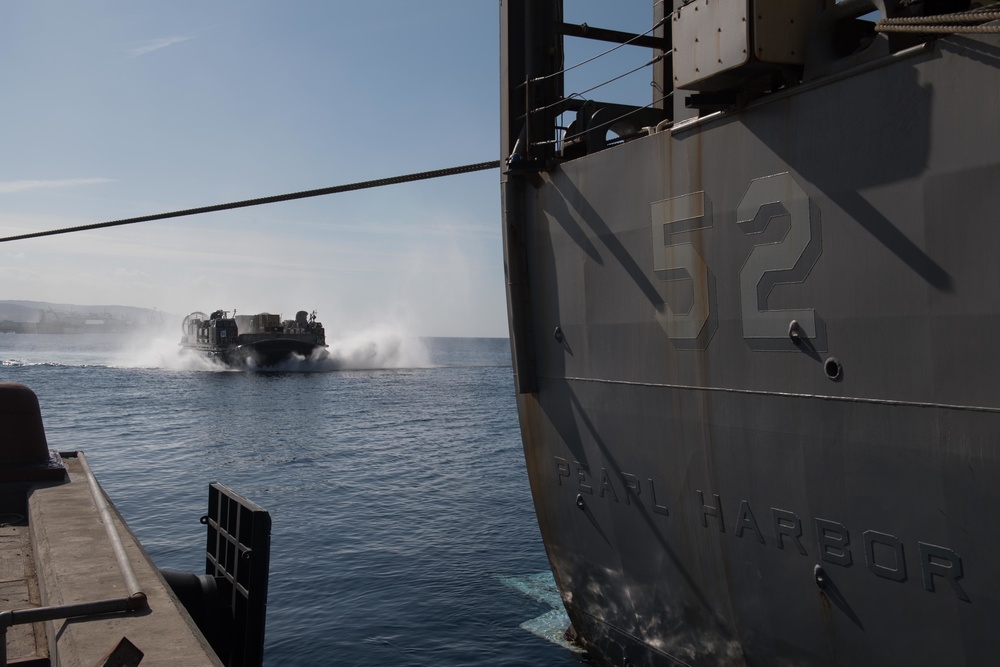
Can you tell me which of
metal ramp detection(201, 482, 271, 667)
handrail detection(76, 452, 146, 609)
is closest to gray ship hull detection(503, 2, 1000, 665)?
metal ramp detection(201, 482, 271, 667)

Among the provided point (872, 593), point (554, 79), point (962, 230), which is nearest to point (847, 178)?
point (962, 230)

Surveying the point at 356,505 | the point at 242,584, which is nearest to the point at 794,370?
the point at 242,584

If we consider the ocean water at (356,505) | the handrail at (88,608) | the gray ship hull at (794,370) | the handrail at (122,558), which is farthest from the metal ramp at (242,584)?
the gray ship hull at (794,370)

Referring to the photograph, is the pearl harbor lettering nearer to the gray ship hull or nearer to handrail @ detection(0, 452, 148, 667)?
the gray ship hull

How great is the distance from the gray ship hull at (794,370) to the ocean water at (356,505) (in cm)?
424

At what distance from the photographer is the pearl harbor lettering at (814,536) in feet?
13.5

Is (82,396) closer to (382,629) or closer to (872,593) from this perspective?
(382,629)

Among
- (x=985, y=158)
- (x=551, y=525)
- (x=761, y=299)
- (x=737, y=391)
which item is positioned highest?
(x=985, y=158)

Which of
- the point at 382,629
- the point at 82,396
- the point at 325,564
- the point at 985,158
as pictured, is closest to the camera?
the point at 985,158

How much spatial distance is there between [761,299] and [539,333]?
105 inches

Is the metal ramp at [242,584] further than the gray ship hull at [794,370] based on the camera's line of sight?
Yes

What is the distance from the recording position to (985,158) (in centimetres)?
377

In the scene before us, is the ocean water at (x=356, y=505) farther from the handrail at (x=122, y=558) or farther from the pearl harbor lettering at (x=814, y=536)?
the pearl harbor lettering at (x=814, y=536)

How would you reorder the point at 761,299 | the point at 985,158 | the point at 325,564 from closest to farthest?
the point at 985,158 < the point at 761,299 < the point at 325,564
